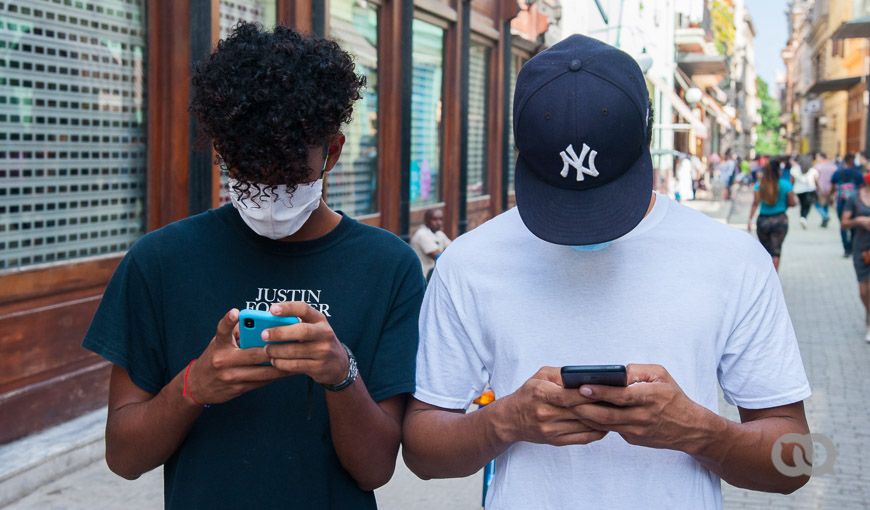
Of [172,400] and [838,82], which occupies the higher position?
[838,82]

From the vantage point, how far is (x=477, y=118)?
1709 cm

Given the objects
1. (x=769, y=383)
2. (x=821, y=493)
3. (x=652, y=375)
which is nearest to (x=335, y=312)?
(x=652, y=375)

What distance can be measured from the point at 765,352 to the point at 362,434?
78 centimetres

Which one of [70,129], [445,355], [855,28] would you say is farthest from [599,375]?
[855,28]

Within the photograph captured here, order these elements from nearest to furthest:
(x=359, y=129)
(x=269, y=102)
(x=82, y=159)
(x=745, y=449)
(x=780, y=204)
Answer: (x=745, y=449)
(x=269, y=102)
(x=82, y=159)
(x=359, y=129)
(x=780, y=204)

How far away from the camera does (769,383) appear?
6.80ft

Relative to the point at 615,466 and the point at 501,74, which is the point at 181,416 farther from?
the point at 501,74

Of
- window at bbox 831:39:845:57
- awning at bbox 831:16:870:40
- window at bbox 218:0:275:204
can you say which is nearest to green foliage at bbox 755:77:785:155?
window at bbox 831:39:845:57

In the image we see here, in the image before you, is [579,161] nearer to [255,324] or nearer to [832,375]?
[255,324]

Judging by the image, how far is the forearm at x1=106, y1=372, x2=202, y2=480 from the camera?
215cm

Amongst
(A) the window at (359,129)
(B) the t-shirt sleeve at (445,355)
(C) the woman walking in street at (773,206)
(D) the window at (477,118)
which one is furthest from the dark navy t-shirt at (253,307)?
(D) the window at (477,118)

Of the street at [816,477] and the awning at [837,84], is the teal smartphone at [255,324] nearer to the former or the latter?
the street at [816,477]

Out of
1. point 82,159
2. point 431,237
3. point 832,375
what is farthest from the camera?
point 431,237

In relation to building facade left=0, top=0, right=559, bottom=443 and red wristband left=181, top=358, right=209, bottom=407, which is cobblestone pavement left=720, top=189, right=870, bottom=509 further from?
red wristband left=181, top=358, right=209, bottom=407
